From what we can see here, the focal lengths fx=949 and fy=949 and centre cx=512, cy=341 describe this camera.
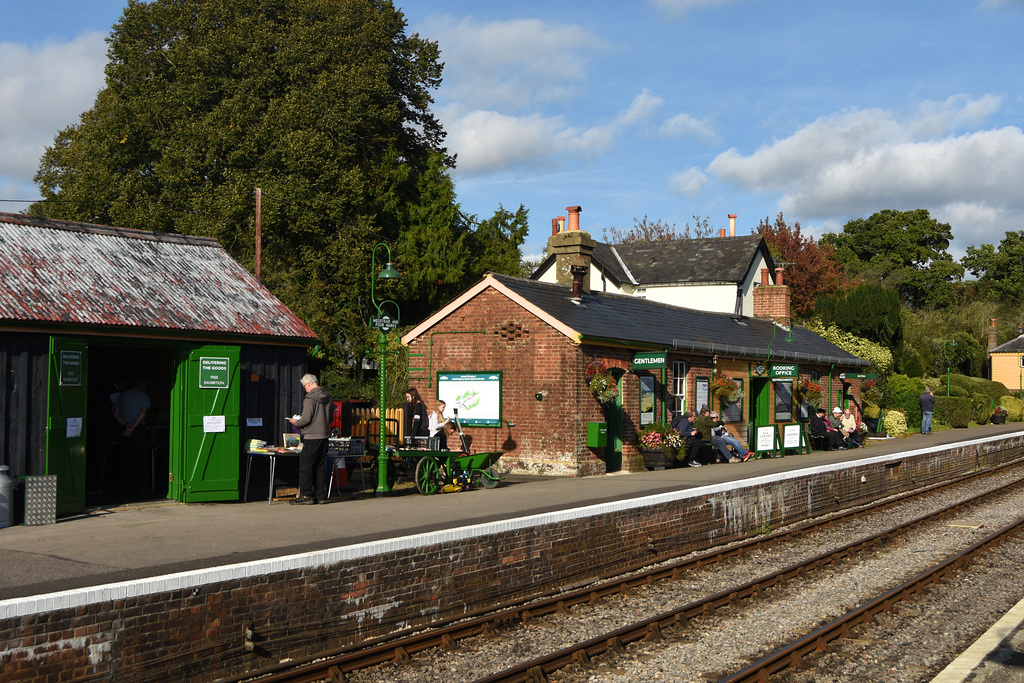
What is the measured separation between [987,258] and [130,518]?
70.8 meters

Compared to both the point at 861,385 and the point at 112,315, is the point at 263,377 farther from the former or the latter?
the point at 861,385

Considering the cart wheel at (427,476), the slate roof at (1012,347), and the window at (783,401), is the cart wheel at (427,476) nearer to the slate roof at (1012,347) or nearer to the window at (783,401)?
the window at (783,401)

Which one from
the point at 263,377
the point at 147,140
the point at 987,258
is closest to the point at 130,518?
the point at 263,377

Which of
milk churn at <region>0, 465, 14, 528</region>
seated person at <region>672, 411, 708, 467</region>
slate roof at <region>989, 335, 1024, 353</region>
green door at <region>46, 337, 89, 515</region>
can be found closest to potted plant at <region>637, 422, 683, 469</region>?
seated person at <region>672, 411, 708, 467</region>

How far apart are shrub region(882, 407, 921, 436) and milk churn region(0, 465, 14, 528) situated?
26420mm

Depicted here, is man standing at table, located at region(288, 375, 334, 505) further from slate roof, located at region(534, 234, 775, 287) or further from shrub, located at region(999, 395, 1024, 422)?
shrub, located at region(999, 395, 1024, 422)

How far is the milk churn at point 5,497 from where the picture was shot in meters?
10.2

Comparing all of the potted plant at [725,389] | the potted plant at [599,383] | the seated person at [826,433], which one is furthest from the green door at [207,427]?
the seated person at [826,433]

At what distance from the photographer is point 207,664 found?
7.12 meters

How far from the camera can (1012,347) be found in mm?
53938

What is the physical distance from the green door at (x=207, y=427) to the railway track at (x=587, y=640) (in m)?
4.97

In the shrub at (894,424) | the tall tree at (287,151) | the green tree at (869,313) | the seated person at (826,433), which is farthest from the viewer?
the green tree at (869,313)

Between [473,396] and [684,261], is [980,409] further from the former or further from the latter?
[473,396]

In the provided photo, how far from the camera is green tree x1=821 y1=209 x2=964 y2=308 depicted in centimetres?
6594
